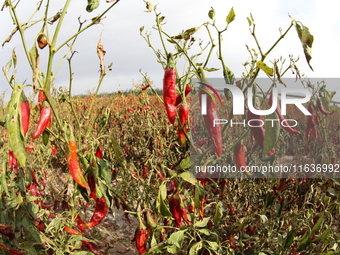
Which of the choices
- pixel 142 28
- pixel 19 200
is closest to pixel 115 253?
pixel 19 200

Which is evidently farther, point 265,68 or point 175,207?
point 175,207

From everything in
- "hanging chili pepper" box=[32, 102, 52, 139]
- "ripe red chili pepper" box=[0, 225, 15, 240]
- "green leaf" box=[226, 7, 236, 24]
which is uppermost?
"green leaf" box=[226, 7, 236, 24]

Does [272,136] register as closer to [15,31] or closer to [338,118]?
[15,31]

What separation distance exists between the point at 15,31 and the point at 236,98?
677mm

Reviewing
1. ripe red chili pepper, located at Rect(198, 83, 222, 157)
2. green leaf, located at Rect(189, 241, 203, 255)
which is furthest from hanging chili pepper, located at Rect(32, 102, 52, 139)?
green leaf, located at Rect(189, 241, 203, 255)

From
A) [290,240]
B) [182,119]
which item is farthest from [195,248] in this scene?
[182,119]

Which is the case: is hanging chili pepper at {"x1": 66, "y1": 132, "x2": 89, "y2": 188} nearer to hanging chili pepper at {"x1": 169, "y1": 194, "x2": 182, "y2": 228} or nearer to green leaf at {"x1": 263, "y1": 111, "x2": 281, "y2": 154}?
hanging chili pepper at {"x1": 169, "y1": 194, "x2": 182, "y2": 228}

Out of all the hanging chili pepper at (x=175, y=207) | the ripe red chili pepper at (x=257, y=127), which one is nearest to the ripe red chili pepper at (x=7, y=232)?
the hanging chili pepper at (x=175, y=207)

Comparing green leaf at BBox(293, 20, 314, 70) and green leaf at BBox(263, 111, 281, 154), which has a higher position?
green leaf at BBox(293, 20, 314, 70)

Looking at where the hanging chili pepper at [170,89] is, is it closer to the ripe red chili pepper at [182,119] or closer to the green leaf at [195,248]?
the ripe red chili pepper at [182,119]

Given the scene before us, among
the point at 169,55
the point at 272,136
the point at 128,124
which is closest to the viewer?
the point at 272,136

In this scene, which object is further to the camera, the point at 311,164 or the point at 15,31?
the point at 311,164

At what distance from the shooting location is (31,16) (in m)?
1.16

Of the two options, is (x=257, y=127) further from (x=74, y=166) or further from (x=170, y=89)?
(x=74, y=166)
